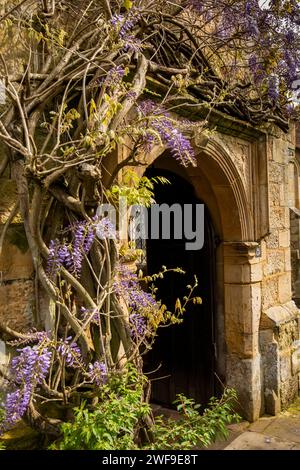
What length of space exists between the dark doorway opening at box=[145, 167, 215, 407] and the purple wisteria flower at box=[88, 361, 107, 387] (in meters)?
2.33

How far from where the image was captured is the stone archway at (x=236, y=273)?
409cm

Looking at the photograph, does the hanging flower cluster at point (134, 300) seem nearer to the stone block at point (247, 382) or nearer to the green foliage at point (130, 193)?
the green foliage at point (130, 193)

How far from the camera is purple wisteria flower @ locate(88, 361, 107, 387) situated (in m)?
2.05

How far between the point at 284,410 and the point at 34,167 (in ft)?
12.0

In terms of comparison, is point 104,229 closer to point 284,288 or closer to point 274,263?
point 274,263

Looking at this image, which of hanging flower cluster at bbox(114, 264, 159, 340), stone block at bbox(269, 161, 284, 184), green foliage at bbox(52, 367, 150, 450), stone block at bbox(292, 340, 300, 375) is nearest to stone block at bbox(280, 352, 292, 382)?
stone block at bbox(292, 340, 300, 375)

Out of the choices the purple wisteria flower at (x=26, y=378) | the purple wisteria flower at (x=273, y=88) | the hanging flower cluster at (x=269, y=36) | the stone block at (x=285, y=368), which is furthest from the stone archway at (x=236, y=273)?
the purple wisteria flower at (x=26, y=378)

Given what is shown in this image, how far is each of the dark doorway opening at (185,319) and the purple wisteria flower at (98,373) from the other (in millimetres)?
2332

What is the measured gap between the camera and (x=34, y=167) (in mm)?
1956

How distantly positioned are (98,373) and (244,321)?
2435 millimetres
